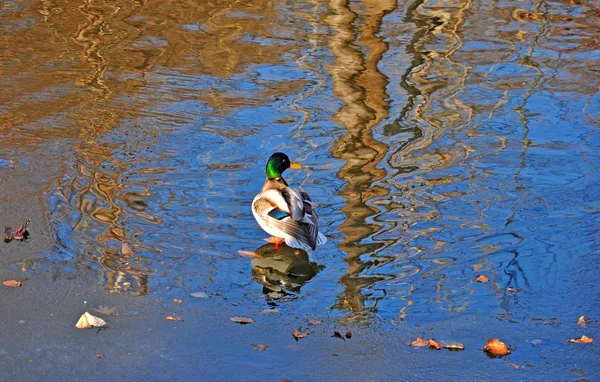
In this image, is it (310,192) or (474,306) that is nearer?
(474,306)

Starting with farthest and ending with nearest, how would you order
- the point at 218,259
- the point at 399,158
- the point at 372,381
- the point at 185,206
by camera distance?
the point at 399,158
the point at 185,206
the point at 218,259
the point at 372,381

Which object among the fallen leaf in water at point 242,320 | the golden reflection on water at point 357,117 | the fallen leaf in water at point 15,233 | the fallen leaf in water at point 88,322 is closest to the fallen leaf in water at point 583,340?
the golden reflection on water at point 357,117

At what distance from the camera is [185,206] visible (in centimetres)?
681

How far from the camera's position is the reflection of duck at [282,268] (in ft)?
19.1

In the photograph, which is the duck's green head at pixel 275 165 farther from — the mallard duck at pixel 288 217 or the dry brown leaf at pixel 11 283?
the dry brown leaf at pixel 11 283

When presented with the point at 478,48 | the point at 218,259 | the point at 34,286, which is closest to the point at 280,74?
the point at 478,48

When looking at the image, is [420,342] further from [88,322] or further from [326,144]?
[326,144]

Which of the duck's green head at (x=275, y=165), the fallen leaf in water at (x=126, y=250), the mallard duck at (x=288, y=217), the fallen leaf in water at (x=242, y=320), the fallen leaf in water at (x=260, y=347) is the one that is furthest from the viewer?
the duck's green head at (x=275, y=165)

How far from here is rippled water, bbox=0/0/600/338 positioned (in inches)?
231

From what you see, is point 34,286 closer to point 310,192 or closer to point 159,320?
point 159,320

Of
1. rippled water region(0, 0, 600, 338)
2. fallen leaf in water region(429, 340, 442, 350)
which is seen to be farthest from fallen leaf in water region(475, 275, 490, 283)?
fallen leaf in water region(429, 340, 442, 350)

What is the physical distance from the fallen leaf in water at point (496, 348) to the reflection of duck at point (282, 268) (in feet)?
4.29

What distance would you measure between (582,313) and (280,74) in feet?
18.1

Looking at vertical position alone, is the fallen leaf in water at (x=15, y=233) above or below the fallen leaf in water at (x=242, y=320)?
below
